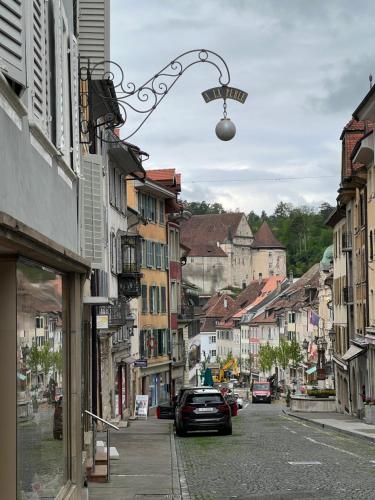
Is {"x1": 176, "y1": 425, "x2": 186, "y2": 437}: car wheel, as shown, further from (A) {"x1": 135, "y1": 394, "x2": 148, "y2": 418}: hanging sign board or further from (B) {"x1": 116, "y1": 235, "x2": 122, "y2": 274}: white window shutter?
Answer: (A) {"x1": 135, "y1": 394, "x2": 148, "y2": 418}: hanging sign board

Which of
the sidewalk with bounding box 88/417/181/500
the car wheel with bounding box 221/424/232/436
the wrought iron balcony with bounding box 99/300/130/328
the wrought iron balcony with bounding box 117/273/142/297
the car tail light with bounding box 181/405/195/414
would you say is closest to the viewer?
the sidewalk with bounding box 88/417/181/500

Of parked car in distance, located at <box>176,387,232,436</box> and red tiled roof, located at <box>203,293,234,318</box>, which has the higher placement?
red tiled roof, located at <box>203,293,234,318</box>

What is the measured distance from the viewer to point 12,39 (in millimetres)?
7426

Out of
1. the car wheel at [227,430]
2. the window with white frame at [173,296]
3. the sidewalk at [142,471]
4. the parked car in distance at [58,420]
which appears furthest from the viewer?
the window with white frame at [173,296]

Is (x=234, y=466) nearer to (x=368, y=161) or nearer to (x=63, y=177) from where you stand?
(x=63, y=177)

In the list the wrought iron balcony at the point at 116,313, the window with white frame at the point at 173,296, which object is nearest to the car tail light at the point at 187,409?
the wrought iron balcony at the point at 116,313

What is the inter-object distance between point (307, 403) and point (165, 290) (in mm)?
9849

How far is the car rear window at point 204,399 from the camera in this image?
3158 cm

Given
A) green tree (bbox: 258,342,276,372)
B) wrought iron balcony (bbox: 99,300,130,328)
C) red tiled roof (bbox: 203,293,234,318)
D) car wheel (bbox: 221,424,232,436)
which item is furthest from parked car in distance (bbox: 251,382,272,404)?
red tiled roof (bbox: 203,293,234,318)

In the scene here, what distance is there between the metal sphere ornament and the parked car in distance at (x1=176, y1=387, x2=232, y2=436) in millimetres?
17399

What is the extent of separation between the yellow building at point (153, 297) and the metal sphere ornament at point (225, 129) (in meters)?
38.3

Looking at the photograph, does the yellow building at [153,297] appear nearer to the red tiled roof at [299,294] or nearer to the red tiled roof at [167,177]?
the red tiled roof at [167,177]

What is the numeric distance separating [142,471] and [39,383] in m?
11.2

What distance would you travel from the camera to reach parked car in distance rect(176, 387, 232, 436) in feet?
104
